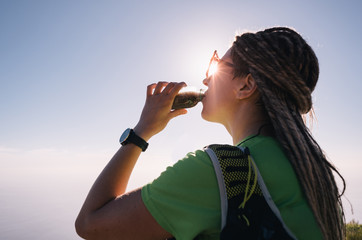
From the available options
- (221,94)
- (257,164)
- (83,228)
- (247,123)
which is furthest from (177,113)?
(83,228)

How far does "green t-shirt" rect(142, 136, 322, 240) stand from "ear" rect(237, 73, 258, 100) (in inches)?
29.4

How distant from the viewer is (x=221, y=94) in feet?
7.18

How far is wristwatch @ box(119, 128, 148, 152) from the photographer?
5.91 ft

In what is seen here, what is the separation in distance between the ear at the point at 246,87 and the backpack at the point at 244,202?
851mm

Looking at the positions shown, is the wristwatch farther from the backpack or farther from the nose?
the nose

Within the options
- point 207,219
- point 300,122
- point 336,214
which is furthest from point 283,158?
point 207,219

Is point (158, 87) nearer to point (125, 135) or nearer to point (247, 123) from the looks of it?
point (125, 135)

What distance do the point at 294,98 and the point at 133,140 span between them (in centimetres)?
130

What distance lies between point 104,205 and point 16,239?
730ft

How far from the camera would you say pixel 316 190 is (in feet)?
4.59

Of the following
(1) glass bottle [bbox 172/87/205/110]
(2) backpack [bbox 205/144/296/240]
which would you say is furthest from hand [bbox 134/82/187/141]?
(2) backpack [bbox 205/144/296/240]

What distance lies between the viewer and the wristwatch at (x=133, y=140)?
1.80 m

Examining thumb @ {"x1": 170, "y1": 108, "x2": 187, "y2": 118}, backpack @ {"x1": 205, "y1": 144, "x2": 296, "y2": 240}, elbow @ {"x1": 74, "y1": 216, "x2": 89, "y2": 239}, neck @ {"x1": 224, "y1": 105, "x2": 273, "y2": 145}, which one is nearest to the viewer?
backpack @ {"x1": 205, "y1": 144, "x2": 296, "y2": 240}

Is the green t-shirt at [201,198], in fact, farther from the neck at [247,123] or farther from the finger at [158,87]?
the finger at [158,87]
